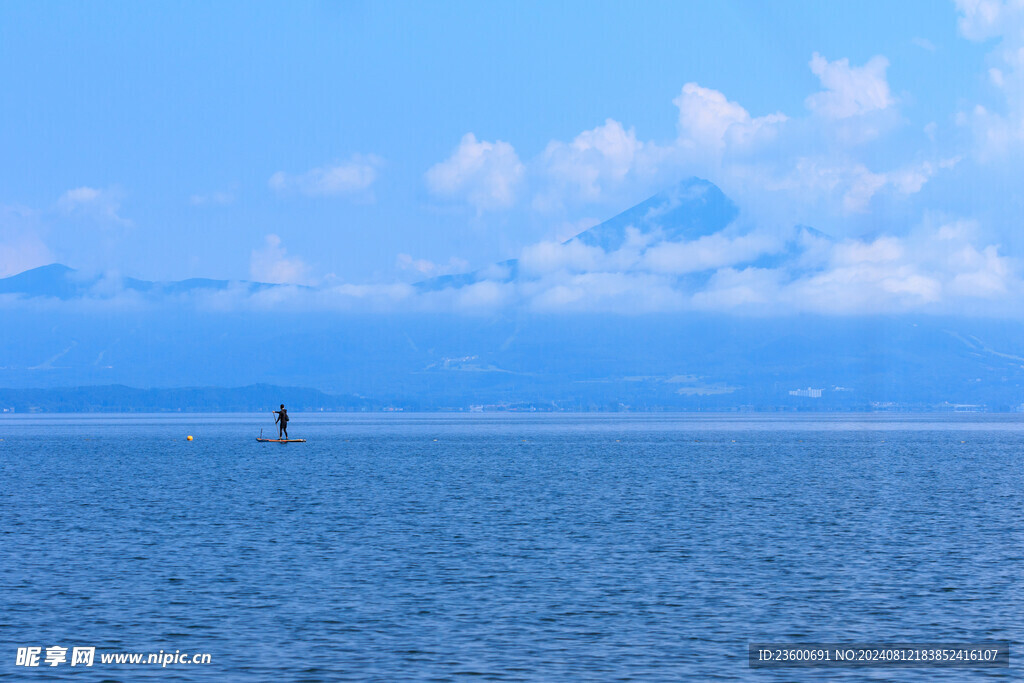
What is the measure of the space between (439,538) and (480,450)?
10899 centimetres

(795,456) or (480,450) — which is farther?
(480,450)

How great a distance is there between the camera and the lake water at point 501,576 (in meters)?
29.8

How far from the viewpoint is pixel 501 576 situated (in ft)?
136

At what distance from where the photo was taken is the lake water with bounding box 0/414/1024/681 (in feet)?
97.6

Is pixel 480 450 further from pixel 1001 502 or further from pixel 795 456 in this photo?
pixel 1001 502

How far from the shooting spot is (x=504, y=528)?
56.8 metres

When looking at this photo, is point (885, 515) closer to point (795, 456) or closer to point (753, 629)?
point (753, 629)

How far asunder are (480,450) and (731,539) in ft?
363

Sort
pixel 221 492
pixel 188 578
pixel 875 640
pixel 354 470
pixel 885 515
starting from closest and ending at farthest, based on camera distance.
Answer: pixel 875 640
pixel 188 578
pixel 885 515
pixel 221 492
pixel 354 470

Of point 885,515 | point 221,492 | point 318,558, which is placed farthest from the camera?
point 221,492

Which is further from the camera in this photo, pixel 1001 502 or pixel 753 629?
pixel 1001 502

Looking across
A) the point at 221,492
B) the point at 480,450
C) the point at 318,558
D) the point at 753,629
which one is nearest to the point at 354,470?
the point at 221,492

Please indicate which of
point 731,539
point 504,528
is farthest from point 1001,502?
point 504,528

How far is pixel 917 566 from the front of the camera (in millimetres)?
43156
